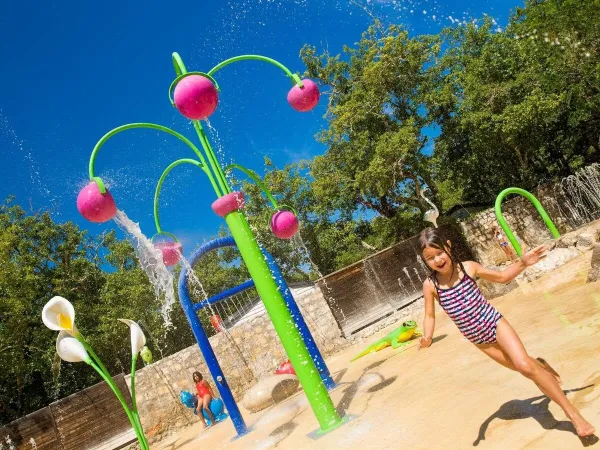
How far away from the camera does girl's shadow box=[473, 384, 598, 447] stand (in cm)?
265

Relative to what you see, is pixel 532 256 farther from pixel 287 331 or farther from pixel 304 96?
pixel 304 96

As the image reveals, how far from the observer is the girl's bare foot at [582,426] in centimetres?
230

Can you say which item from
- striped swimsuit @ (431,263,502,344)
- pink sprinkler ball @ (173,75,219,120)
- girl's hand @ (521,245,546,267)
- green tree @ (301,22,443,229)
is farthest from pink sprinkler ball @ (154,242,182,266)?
green tree @ (301,22,443,229)

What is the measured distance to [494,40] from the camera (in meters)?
24.1

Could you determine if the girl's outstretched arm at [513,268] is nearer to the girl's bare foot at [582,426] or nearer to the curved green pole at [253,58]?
the girl's bare foot at [582,426]

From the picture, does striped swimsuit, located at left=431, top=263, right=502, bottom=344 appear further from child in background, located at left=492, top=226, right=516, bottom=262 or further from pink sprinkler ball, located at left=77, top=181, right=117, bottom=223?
child in background, located at left=492, top=226, right=516, bottom=262

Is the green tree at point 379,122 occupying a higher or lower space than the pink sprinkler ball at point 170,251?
higher

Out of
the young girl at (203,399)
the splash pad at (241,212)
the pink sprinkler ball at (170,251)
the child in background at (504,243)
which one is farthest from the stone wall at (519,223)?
the pink sprinkler ball at (170,251)

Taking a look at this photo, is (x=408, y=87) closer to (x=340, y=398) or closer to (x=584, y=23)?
(x=584, y=23)

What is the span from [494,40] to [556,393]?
25907 millimetres

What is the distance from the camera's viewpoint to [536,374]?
8.15 ft

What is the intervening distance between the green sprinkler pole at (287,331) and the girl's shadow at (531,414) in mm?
1867

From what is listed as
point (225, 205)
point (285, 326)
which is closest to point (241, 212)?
point (225, 205)

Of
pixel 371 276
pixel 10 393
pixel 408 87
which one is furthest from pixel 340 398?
pixel 10 393
